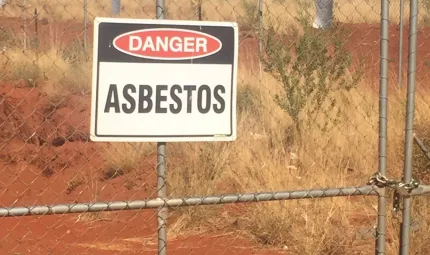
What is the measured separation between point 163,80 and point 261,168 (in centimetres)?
368

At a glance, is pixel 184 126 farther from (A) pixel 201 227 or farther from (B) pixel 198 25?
(A) pixel 201 227

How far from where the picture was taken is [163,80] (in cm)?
430

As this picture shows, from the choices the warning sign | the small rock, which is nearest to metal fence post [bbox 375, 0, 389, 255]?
the warning sign

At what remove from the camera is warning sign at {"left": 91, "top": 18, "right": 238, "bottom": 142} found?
13.8 ft

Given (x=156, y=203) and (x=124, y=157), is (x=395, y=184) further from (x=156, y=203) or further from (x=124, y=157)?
(x=124, y=157)

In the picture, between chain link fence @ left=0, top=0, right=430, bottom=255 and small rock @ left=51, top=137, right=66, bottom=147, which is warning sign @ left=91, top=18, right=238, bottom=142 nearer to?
chain link fence @ left=0, top=0, right=430, bottom=255

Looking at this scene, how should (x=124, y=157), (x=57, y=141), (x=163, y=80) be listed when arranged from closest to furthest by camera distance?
(x=163, y=80) < (x=124, y=157) < (x=57, y=141)

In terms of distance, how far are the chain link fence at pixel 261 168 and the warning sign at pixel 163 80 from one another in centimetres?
15

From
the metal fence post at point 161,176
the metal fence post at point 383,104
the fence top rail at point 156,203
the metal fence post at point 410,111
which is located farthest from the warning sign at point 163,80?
the metal fence post at point 410,111

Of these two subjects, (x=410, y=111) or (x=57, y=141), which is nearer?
(x=410, y=111)

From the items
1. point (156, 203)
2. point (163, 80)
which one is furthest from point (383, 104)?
point (156, 203)

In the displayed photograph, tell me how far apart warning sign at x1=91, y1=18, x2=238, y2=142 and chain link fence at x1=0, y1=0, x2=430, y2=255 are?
154 mm

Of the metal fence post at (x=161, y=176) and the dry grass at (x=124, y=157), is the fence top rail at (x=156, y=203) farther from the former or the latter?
the dry grass at (x=124, y=157)

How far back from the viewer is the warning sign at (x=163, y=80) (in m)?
4.20
